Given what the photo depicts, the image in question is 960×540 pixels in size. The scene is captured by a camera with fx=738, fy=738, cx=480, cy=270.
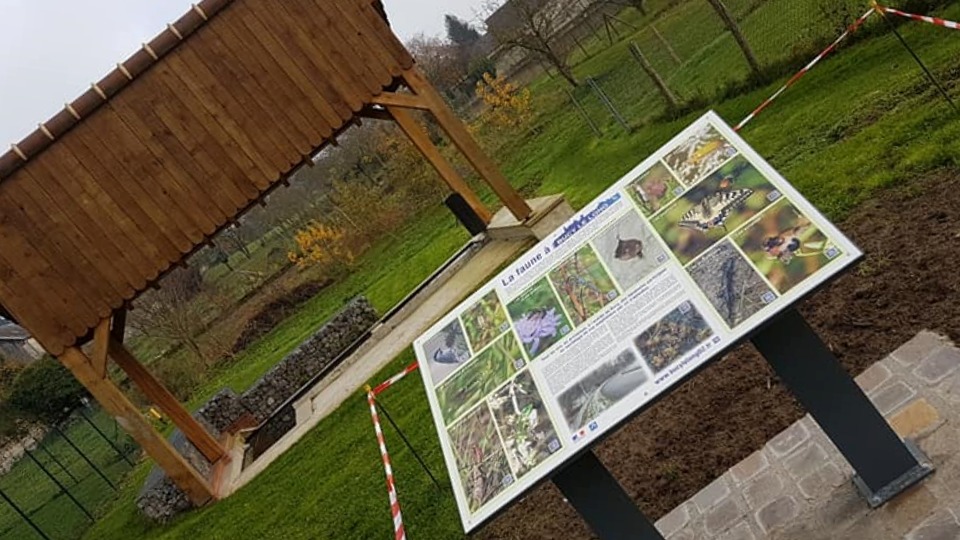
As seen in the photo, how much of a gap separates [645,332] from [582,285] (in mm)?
567

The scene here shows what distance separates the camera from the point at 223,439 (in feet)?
47.1

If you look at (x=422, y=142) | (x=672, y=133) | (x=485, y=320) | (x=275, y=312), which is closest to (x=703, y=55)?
(x=672, y=133)

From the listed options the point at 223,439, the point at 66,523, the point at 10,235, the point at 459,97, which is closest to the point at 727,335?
the point at 10,235

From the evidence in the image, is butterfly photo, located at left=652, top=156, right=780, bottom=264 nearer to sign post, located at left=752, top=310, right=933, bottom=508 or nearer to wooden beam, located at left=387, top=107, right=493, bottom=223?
sign post, located at left=752, top=310, right=933, bottom=508

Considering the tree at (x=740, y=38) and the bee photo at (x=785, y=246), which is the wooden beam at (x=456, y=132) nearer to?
the tree at (x=740, y=38)

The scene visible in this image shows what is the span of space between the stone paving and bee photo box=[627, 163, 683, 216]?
1.96 m

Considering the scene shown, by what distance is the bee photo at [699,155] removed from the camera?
4039mm

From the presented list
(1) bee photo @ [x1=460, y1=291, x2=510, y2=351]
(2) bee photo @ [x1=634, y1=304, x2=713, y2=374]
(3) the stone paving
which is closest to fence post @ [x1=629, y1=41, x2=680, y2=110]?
(3) the stone paving

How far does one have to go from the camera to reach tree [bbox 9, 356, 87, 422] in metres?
26.1

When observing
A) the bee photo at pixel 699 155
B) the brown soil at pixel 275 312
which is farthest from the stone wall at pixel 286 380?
the brown soil at pixel 275 312

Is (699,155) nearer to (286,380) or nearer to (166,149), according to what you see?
(166,149)

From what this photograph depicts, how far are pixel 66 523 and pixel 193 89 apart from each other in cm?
1278

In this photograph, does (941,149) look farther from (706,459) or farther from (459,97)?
(459,97)

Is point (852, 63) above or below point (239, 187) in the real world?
below
